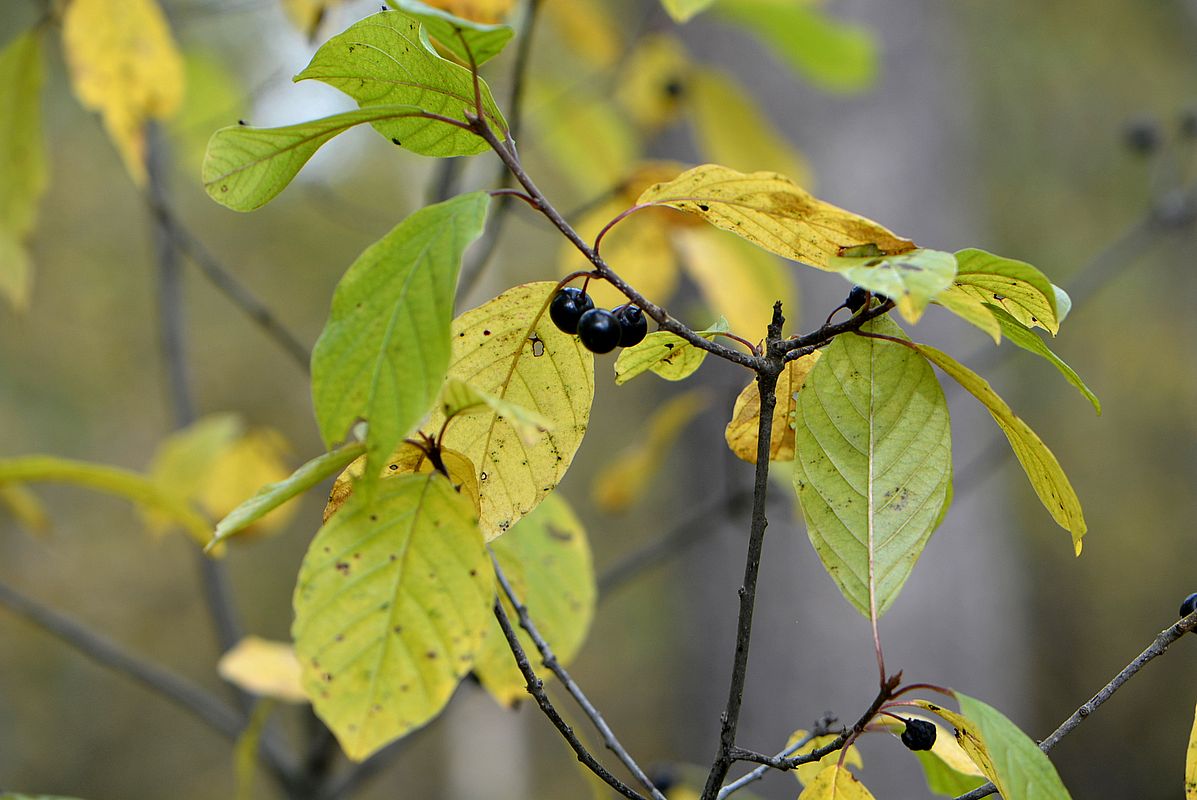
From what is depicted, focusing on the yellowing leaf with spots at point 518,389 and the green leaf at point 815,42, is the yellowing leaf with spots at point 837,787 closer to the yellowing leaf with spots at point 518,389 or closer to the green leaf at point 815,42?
the yellowing leaf with spots at point 518,389

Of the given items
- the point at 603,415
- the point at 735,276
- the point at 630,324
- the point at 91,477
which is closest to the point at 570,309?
the point at 630,324

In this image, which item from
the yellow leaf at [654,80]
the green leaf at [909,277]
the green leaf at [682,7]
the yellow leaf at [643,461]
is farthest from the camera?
the yellow leaf at [654,80]

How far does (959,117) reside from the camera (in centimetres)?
227

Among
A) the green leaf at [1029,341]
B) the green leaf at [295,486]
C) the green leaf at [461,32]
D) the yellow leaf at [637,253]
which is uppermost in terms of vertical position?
the green leaf at [461,32]

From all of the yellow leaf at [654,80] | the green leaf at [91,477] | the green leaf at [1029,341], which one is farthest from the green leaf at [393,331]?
the yellow leaf at [654,80]

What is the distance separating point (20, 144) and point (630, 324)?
96 cm

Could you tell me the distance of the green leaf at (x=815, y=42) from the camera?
1247 millimetres

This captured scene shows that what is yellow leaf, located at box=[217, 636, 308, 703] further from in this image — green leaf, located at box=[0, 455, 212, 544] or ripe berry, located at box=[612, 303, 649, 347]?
ripe berry, located at box=[612, 303, 649, 347]

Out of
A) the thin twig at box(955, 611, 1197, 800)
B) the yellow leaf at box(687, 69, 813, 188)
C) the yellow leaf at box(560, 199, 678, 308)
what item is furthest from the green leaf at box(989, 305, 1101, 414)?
the yellow leaf at box(687, 69, 813, 188)

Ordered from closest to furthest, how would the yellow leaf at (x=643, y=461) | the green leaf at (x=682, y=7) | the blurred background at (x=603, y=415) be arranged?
the green leaf at (x=682, y=7) → the yellow leaf at (x=643, y=461) → the blurred background at (x=603, y=415)

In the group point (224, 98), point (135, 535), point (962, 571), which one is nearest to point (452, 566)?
point (224, 98)

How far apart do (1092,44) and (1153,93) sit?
0.48m

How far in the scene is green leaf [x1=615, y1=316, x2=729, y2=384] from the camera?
455mm

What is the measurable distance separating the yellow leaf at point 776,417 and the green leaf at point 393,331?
18cm
